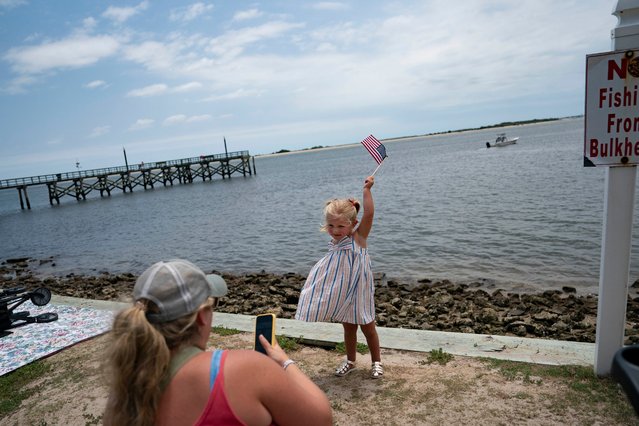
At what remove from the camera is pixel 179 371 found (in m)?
1.60

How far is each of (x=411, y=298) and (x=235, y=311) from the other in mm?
3480

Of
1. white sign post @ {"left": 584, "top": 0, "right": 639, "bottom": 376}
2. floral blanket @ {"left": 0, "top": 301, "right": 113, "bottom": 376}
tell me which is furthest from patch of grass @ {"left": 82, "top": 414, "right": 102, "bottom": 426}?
white sign post @ {"left": 584, "top": 0, "right": 639, "bottom": 376}

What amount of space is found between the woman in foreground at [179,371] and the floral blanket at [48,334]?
13.9 ft

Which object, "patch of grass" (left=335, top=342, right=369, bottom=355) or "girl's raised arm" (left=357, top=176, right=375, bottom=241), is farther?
"patch of grass" (left=335, top=342, right=369, bottom=355)

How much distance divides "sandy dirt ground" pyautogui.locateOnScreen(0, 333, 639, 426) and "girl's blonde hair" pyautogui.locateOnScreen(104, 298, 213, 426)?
1.87 m

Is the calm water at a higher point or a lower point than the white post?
lower

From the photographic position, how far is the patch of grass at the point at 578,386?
3.31m

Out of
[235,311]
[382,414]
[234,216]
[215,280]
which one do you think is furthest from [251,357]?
[234,216]

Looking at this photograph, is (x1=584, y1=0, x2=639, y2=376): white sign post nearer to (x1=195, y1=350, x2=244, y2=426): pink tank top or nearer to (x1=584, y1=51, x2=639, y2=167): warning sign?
(x1=584, y1=51, x2=639, y2=167): warning sign

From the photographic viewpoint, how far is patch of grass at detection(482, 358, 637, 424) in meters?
3.31

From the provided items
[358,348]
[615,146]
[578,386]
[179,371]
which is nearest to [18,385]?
[358,348]

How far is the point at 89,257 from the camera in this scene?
19.7 m

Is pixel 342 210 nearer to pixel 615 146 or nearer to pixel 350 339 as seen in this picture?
pixel 350 339

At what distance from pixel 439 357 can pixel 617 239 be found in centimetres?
181
